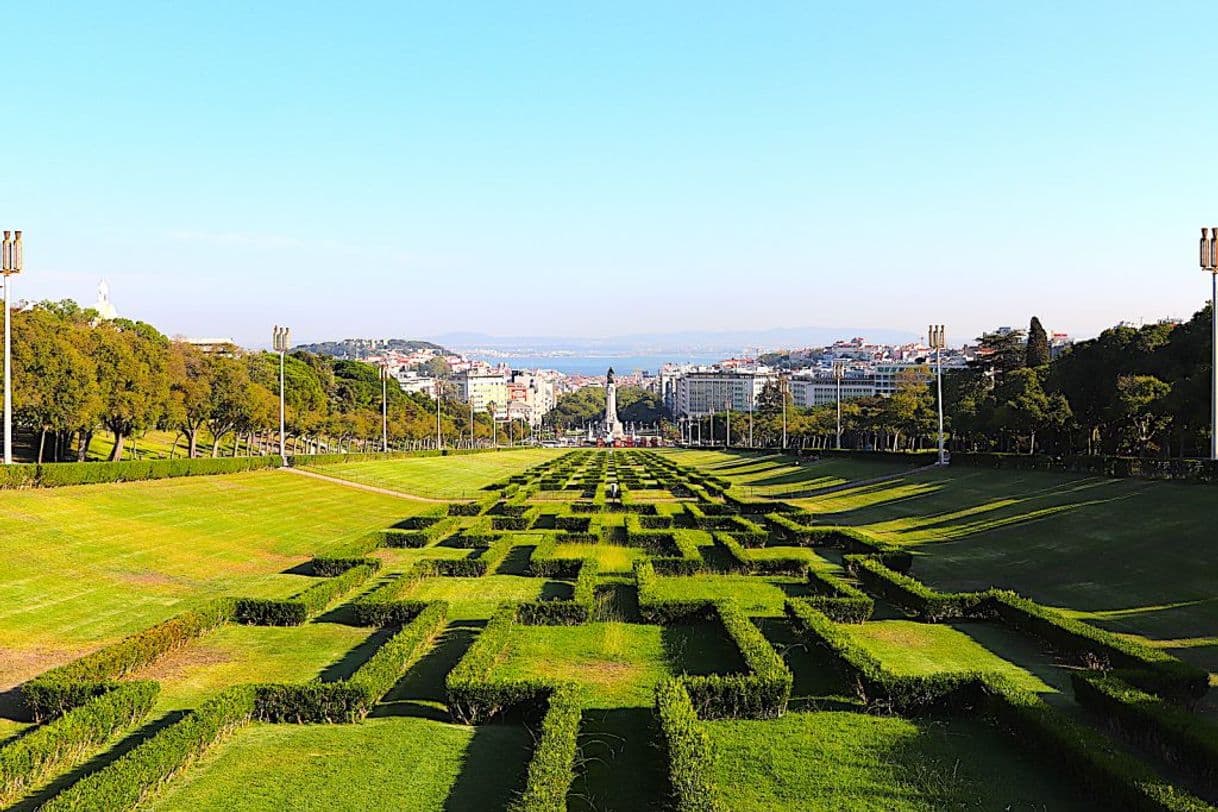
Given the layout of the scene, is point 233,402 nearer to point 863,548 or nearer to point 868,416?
point 863,548

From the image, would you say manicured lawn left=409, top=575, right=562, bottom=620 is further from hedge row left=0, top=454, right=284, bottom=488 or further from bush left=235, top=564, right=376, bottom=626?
hedge row left=0, top=454, right=284, bottom=488

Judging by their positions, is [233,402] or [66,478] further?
[233,402]

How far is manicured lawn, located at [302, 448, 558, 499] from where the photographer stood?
166 ft

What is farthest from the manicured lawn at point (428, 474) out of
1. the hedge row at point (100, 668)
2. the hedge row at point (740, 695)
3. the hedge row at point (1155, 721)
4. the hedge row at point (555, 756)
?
the hedge row at point (1155, 721)

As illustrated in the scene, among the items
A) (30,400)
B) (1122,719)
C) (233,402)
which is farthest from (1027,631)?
(233,402)

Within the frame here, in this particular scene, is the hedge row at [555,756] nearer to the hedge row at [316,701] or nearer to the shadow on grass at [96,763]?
the hedge row at [316,701]

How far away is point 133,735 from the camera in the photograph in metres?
12.2

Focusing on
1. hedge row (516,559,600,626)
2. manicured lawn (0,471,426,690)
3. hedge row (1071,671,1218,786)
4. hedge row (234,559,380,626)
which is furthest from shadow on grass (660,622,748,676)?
manicured lawn (0,471,426,690)

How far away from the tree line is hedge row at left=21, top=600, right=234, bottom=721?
88.4 ft

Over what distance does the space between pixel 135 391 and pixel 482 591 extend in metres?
29.1

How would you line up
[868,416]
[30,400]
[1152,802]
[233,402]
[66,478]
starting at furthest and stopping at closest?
1. [868,416]
2. [233,402]
3. [30,400]
4. [66,478]
5. [1152,802]

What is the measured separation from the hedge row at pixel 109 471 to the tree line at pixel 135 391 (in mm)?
5526

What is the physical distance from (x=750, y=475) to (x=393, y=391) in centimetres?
6467

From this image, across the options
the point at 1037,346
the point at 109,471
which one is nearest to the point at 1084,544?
the point at 109,471
